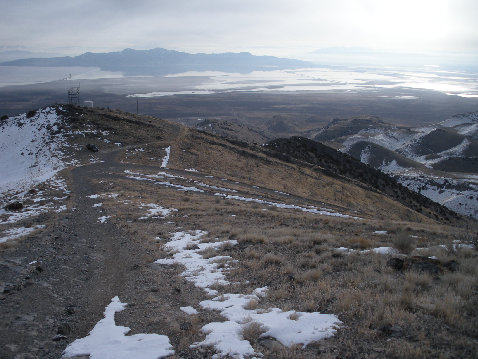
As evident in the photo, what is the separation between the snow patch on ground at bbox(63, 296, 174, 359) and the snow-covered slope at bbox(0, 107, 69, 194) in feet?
63.1

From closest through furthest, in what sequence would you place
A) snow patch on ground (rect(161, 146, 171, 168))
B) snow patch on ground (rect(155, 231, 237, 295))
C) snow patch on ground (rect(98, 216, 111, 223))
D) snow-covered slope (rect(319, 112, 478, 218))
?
snow patch on ground (rect(155, 231, 237, 295))
snow patch on ground (rect(98, 216, 111, 223))
snow patch on ground (rect(161, 146, 171, 168))
snow-covered slope (rect(319, 112, 478, 218))

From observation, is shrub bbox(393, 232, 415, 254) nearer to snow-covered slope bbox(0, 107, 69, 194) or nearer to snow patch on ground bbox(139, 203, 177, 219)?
snow patch on ground bbox(139, 203, 177, 219)

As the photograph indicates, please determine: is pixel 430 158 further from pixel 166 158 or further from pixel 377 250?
pixel 377 250

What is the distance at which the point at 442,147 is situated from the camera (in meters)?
110

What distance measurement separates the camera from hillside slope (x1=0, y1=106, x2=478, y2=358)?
17.4 ft

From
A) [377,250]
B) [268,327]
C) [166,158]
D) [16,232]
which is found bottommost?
[16,232]

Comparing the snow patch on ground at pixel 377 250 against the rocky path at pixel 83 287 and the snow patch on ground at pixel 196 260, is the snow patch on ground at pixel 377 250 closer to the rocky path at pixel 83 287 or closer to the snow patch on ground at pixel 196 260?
the snow patch on ground at pixel 196 260

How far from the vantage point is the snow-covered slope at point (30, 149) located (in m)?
25.8

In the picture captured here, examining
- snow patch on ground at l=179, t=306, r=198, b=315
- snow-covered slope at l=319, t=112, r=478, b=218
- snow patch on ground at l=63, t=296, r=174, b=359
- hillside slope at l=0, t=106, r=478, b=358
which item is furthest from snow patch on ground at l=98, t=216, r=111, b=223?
snow-covered slope at l=319, t=112, r=478, b=218

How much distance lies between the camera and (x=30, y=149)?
33531 mm

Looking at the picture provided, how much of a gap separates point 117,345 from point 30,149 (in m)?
34.3

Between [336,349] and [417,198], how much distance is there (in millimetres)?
46665

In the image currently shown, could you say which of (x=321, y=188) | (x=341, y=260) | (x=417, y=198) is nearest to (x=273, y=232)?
(x=341, y=260)

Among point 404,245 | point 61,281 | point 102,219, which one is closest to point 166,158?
point 102,219
